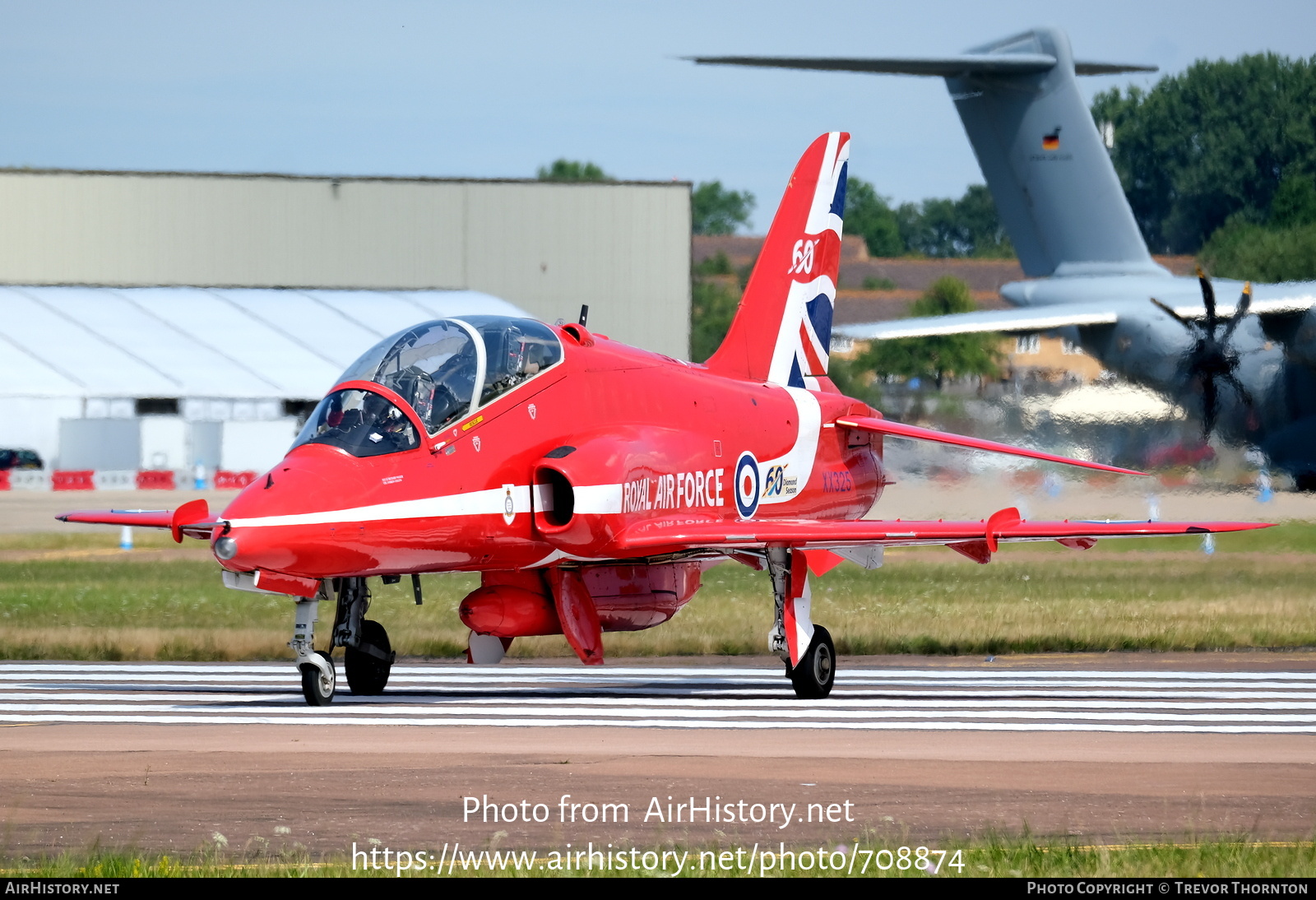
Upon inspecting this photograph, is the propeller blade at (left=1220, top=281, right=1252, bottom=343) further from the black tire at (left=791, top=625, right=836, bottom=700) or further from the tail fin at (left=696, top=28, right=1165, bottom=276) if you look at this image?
the black tire at (left=791, top=625, right=836, bottom=700)

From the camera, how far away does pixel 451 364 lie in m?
14.0

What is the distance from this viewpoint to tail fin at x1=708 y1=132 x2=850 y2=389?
63.2 ft

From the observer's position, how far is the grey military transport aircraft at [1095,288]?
2800 centimetres

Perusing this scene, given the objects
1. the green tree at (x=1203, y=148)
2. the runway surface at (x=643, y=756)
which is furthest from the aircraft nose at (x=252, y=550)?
the green tree at (x=1203, y=148)

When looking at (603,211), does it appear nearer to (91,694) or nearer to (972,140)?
(972,140)

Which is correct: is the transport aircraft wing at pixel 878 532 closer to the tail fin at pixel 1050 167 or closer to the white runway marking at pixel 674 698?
the white runway marking at pixel 674 698

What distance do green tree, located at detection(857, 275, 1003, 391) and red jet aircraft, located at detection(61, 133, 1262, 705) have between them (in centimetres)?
1441

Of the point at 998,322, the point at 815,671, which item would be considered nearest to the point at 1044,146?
the point at 998,322

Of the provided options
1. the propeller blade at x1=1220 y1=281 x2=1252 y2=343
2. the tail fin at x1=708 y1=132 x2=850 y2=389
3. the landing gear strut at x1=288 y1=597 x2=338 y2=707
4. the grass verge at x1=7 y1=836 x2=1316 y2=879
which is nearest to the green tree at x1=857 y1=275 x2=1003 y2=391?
the propeller blade at x1=1220 y1=281 x2=1252 y2=343

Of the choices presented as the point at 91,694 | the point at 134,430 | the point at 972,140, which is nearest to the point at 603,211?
the point at 134,430

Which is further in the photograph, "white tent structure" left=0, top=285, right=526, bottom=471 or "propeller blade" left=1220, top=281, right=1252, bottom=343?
"white tent structure" left=0, top=285, right=526, bottom=471

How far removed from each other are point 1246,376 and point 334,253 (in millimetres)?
40758

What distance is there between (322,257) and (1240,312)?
133 ft

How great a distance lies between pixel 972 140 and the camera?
3541cm
